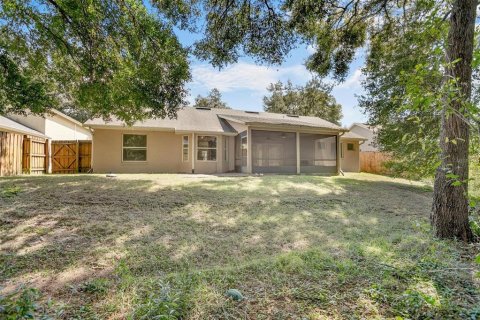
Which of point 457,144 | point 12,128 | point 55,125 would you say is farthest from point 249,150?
point 55,125

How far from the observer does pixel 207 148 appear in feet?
47.4

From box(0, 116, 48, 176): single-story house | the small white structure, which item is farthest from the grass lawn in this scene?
the small white structure

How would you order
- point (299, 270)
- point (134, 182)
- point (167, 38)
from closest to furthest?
point (299, 270) < point (167, 38) < point (134, 182)

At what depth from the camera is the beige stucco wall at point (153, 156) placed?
1333 centimetres

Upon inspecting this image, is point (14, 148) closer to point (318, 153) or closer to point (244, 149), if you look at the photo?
point (244, 149)

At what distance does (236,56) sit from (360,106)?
7.19 m

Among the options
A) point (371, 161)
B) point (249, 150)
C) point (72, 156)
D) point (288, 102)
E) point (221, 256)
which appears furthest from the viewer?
point (288, 102)

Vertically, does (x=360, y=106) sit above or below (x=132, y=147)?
above

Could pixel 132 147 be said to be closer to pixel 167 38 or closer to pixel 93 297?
pixel 167 38

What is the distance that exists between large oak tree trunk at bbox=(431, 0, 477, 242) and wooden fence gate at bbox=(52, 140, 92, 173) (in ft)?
51.0

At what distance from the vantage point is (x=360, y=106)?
1201cm

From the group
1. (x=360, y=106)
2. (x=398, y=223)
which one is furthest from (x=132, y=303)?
(x=360, y=106)

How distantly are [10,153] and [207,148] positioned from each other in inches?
346

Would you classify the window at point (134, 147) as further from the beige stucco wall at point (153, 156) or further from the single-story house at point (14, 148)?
the single-story house at point (14, 148)
